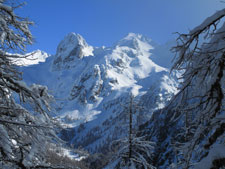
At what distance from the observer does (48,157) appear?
11.3ft

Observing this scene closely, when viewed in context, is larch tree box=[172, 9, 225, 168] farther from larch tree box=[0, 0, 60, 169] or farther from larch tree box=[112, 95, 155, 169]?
larch tree box=[112, 95, 155, 169]

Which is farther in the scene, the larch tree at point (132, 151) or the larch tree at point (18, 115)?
the larch tree at point (132, 151)

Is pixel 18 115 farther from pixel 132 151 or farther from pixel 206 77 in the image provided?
pixel 132 151

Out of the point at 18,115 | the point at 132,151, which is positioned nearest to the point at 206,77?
the point at 18,115

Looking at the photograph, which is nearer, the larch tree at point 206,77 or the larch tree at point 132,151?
the larch tree at point 206,77

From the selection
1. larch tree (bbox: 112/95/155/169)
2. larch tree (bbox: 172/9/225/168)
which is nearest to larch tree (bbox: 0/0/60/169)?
larch tree (bbox: 172/9/225/168)

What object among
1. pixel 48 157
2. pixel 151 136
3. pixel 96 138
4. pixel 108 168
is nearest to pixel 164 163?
pixel 151 136

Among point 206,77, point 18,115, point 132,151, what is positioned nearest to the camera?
point 206,77

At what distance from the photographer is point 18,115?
118 inches

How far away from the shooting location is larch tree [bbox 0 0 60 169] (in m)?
2.42

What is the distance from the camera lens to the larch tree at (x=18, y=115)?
242cm

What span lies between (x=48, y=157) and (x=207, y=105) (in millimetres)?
3311

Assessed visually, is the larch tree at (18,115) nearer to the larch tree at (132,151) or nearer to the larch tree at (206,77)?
the larch tree at (206,77)

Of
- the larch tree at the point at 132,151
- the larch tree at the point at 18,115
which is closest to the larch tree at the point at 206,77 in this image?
the larch tree at the point at 18,115
